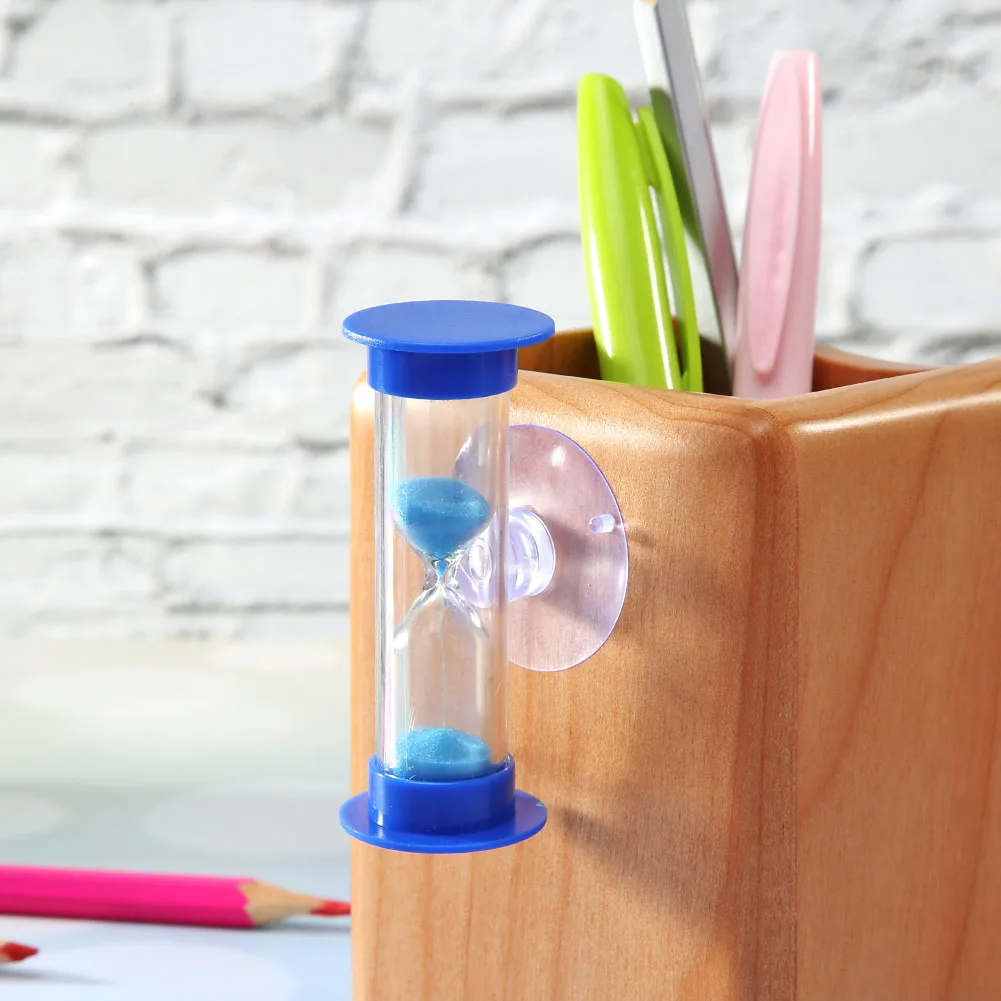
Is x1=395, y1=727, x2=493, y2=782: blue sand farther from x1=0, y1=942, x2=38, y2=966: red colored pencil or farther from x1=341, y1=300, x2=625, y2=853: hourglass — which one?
x1=0, y1=942, x2=38, y2=966: red colored pencil

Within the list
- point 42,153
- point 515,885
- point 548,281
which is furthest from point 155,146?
point 515,885

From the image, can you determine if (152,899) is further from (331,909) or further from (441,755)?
(441,755)

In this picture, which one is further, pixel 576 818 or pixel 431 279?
pixel 431 279

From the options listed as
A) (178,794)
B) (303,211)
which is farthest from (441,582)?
(303,211)

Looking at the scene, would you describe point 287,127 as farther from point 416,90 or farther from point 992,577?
point 992,577

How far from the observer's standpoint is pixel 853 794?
0.93 feet

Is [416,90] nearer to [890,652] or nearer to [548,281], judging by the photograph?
[548,281]

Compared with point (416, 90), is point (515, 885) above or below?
below

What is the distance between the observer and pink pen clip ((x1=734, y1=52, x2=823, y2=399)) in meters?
0.33

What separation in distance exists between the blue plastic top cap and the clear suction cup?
0.06 ft

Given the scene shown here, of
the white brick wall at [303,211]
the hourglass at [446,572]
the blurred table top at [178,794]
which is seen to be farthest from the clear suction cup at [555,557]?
the white brick wall at [303,211]

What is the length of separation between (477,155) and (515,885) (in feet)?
1.31

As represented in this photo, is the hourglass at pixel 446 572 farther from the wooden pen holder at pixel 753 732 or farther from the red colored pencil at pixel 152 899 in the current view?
the red colored pencil at pixel 152 899

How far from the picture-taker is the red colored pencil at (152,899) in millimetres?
400
